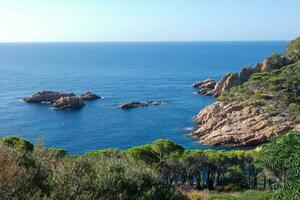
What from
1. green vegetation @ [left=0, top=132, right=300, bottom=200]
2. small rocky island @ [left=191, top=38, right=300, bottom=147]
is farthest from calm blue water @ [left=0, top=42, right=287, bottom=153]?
green vegetation @ [left=0, top=132, right=300, bottom=200]

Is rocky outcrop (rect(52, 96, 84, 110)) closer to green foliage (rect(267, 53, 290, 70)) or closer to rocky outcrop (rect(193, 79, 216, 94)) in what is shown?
rocky outcrop (rect(193, 79, 216, 94))

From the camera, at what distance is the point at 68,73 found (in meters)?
168

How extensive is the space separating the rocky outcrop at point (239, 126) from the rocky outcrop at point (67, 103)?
3333 centimetres

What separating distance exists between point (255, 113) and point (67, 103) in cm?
4586

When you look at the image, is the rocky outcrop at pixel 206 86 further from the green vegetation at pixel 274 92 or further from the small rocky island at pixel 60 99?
the green vegetation at pixel 274 92

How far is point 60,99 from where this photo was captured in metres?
97.9

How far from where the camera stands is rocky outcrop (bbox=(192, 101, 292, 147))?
61.8 meters

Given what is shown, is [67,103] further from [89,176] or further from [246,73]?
[89,176]

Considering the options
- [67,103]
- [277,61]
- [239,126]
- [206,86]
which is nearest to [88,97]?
[67,103]

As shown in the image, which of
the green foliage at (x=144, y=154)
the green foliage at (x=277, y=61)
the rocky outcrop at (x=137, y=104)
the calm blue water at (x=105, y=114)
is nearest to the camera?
the green foliage at (x=144, y=154)

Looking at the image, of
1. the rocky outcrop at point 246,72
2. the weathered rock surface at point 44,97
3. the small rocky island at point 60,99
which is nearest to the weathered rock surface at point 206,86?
the rocky outcrop at point 246,72

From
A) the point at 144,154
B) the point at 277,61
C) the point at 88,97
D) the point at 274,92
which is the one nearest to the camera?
the point at 144,154

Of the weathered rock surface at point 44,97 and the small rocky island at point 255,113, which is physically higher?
the small rocky island at point 255,113

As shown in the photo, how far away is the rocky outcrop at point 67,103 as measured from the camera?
316ft
